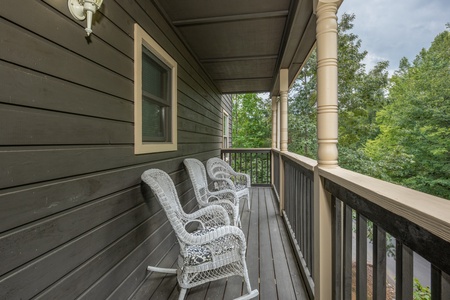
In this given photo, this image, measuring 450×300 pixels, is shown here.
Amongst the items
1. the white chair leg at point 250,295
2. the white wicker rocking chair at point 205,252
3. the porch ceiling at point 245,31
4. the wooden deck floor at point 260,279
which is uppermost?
the porch ceiling at point 245,31

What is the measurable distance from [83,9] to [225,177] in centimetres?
336

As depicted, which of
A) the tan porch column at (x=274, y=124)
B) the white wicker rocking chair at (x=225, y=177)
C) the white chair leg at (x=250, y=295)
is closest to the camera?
the white chair leg at (x=250, y=295)

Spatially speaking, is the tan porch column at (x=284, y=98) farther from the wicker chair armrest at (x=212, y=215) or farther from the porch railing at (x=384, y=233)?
the porch railing at (x=384, y=233)

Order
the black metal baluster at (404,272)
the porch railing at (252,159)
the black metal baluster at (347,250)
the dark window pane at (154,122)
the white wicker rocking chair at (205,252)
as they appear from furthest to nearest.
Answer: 1. the porch railing at (252,159)
2. the dark window pane at (154,122)
3. the white wicker rocking chair at (205,252)
4. the black metal baluster at (347,250)
5. the black metal baluster at (404,272)

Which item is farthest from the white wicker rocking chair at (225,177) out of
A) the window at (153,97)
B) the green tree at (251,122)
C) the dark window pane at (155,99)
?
the green tree at (251,122)

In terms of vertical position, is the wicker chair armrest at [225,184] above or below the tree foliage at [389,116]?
below

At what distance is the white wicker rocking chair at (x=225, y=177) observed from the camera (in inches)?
146

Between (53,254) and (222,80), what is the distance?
4.62m

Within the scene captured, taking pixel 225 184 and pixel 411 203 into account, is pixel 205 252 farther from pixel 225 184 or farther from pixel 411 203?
pixel 225 184

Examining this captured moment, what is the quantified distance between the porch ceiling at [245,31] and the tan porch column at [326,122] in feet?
1.83

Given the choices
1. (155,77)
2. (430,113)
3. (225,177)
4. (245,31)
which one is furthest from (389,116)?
(155,77)

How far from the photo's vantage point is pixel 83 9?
1.30 m

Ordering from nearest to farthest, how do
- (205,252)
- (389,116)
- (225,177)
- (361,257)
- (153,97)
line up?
(361,257), (205,252), (153,97), (225,177), (389,116)

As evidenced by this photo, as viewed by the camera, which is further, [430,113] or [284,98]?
[284,98]
